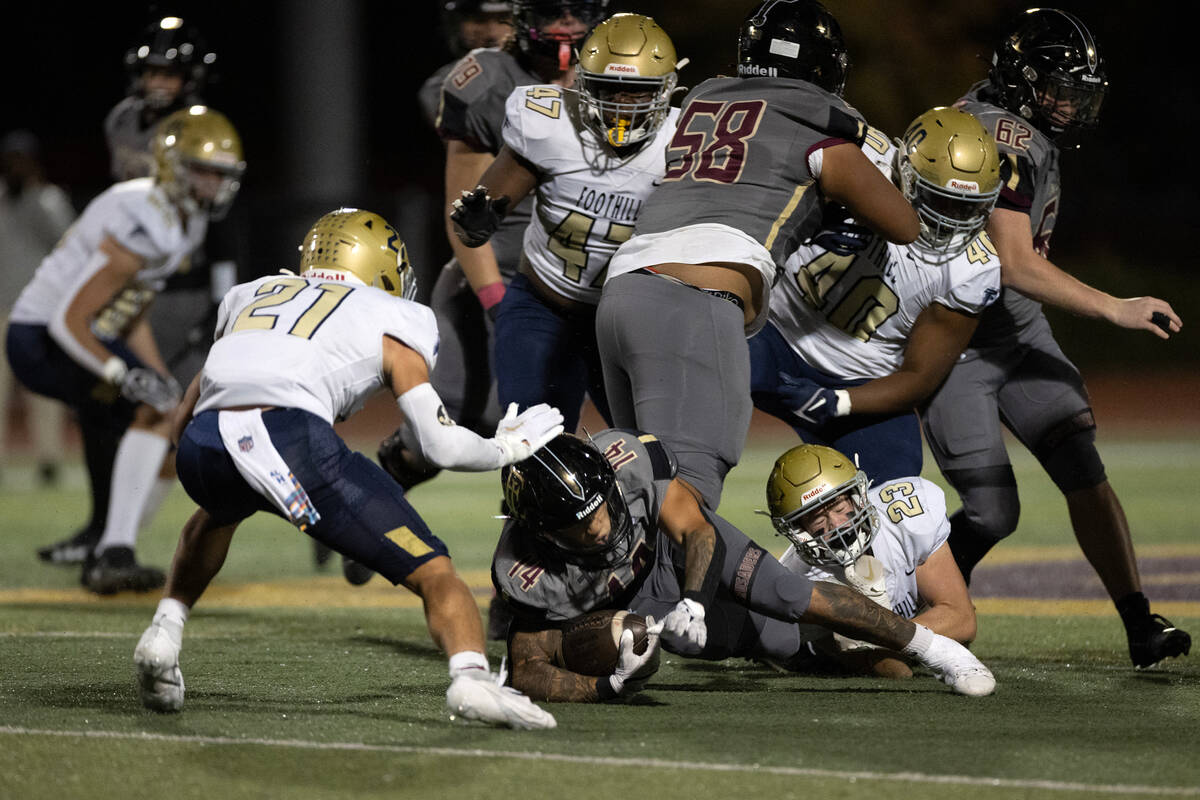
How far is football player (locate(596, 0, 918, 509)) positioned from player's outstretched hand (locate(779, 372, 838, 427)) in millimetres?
532

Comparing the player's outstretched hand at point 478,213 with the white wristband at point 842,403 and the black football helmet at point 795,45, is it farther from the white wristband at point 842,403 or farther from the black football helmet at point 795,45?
the white wristband at point 842,403

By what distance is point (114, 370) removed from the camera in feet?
21.9

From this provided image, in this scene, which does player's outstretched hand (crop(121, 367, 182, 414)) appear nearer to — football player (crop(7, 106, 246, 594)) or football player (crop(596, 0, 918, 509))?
football player (crop(7, 106, 246, 594))

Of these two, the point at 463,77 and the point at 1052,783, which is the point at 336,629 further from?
the point at 1052,783

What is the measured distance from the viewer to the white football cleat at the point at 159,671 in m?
3.76

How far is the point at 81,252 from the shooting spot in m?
7.18

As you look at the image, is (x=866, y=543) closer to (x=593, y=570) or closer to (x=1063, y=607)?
(x=593, y=570)

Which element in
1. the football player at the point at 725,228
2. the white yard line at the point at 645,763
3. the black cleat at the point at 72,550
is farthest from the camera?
the black cleat at the point at 72,550

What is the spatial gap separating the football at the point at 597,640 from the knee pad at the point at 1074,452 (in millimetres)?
1893

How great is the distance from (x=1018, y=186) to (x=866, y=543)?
135 centimetres

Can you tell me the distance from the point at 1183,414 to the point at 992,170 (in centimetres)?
1258

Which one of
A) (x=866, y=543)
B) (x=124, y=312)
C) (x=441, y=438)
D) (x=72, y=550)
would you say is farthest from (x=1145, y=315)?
(x=72, y=550)

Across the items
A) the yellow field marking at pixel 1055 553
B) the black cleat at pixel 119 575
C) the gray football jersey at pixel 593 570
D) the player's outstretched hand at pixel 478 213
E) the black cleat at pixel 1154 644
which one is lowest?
the yellow field marking at pixel 1055 553

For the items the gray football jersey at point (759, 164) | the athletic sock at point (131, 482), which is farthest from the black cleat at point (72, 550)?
the gray football jersey at point (759, 164)
